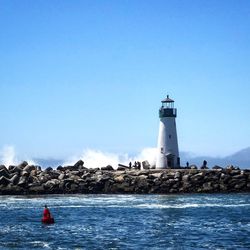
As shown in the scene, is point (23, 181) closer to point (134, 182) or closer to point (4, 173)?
point (4, 173)

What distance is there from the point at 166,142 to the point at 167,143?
185 millimetres

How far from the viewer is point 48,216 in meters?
44.1

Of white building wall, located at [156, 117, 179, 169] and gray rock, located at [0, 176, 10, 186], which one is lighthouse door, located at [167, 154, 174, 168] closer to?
white building wall, located at [156, 117, 179, 169]

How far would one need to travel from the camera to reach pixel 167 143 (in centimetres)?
7881

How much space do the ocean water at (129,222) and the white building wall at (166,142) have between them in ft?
43.8

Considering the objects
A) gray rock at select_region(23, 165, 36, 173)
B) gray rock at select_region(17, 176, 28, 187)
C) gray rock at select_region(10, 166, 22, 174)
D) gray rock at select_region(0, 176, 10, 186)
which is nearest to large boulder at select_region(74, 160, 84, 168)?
gray rock at select_region(23, 165, 36, 173)

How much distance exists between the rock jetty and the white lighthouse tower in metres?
4.81

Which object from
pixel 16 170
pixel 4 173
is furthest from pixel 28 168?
pixel 4 173

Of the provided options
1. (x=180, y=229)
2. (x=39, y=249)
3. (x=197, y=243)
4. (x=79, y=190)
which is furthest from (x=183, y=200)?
(x=39, y=249)

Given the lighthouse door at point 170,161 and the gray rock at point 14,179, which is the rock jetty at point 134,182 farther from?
the lighthouse door at point 170,161

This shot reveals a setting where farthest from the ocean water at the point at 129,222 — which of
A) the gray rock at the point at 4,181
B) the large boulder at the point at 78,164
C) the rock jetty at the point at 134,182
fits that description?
the large boulder at the point at 78,164

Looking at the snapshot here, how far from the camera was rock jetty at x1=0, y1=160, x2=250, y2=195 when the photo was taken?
230 feet

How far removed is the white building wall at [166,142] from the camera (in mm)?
78688

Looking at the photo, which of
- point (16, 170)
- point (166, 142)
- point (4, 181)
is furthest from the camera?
point (166, 142)
